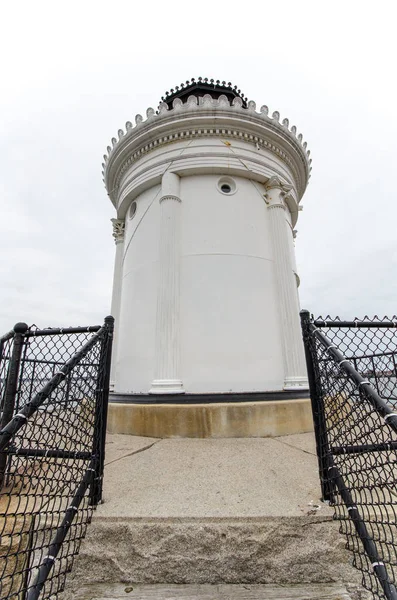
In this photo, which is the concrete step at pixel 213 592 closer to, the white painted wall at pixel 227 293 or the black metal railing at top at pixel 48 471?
the black metal railing at top at pixel 48 471

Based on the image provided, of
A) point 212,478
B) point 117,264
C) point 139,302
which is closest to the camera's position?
point 212,478

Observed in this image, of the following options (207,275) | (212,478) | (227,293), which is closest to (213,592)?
(212,478)

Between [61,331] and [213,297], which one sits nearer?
[61,331]

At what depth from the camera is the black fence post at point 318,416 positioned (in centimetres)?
232

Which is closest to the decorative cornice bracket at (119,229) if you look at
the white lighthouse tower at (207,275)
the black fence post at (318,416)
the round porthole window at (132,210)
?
the round porthole window at (132,210)

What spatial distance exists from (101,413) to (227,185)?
5.21 m

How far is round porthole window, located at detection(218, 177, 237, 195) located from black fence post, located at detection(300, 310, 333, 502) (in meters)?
4.33

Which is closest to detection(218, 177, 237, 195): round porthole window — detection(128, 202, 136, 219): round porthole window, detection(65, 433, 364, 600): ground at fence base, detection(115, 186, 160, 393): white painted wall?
detection(115, 186, 160, 393): white painted wall

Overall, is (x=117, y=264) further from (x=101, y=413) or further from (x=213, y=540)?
(x=213, y=540)

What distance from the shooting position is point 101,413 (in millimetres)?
2541

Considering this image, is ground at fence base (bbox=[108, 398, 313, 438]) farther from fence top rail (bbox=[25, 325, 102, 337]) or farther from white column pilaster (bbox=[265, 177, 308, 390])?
fence top rail (bbox=[25, 325, 102, 337])

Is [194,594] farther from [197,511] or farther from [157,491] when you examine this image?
[157,491]

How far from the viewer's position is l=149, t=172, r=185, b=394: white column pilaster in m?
5.10

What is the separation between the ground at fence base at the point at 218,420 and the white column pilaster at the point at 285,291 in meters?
0.92
